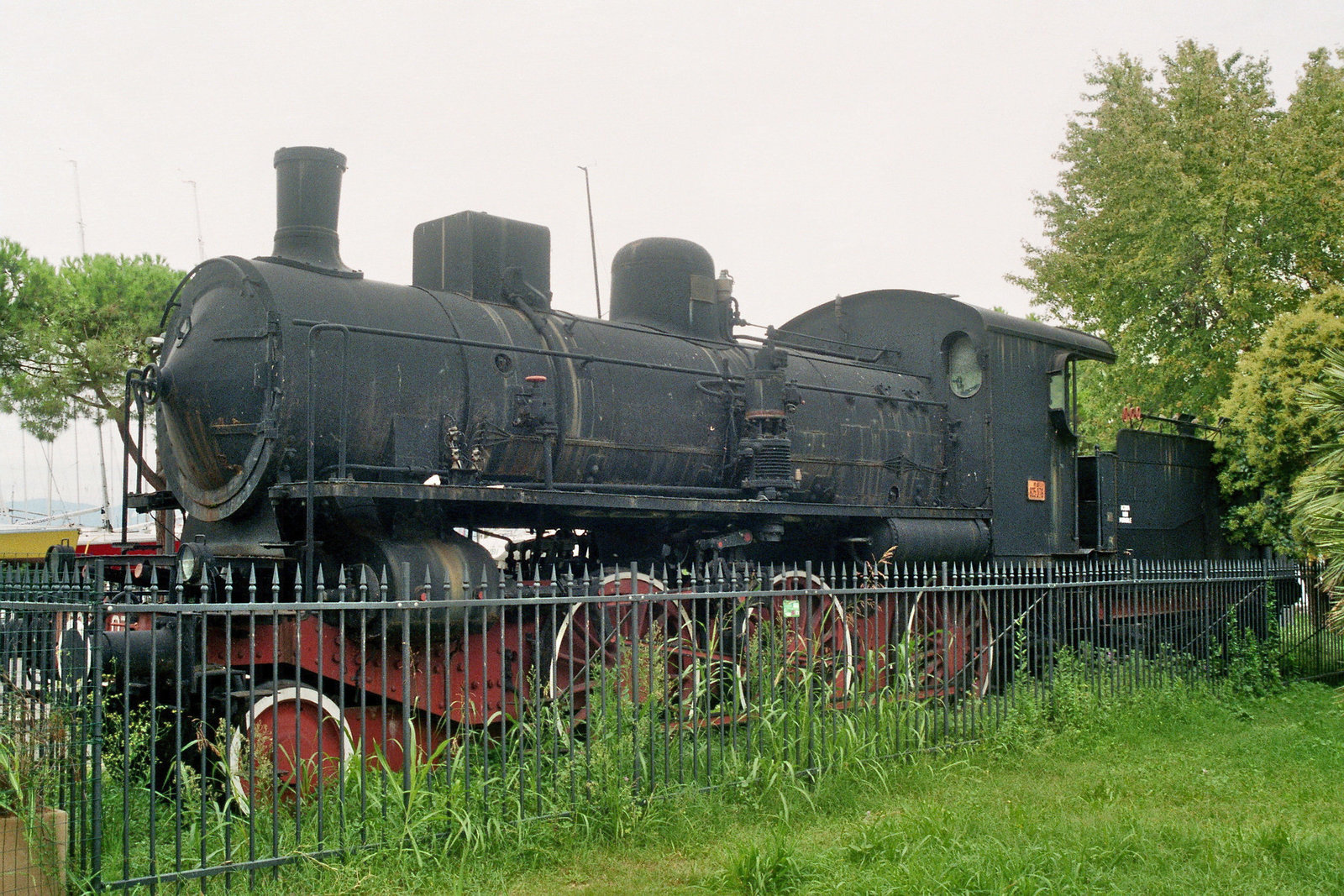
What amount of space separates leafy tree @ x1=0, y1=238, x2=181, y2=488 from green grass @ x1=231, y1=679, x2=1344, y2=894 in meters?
19.6

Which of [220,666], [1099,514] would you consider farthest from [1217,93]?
[220,666]

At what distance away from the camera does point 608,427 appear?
812 centimetres

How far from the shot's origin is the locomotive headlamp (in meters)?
6.36

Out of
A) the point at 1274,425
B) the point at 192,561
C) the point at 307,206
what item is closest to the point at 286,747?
the point at 192,561

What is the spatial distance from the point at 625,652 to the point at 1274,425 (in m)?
8.90

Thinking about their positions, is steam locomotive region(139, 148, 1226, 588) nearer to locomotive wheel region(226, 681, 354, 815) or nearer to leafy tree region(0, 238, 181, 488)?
locomotive wheel region(226, 681, 354, 815)

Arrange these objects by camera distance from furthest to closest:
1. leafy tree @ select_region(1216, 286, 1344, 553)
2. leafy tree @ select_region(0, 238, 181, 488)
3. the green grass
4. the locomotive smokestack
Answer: leafy tree @ select_region(0, 238, 181, 488)
leafy tree @ select_region(1216, 286, 1344, 553)
the locomotive smokestack
the green grass

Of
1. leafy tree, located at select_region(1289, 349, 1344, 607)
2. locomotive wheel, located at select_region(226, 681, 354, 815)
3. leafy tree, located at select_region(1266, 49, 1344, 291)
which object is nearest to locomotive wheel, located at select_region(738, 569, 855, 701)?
locomotive wheel, located at select_region(226, 681, 354, 815)

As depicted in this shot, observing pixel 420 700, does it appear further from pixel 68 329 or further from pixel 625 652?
pixel 68 329

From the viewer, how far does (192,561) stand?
6.47 meters

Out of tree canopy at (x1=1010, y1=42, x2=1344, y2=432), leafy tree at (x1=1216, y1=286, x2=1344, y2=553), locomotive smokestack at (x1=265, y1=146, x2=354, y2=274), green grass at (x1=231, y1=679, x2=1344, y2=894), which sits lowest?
green grass at (x1=231, y1=679, x2=1344, y2=894)

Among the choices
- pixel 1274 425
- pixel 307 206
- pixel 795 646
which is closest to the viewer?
pixel 307 206

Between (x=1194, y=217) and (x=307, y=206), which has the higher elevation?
(x=1194, y=217)

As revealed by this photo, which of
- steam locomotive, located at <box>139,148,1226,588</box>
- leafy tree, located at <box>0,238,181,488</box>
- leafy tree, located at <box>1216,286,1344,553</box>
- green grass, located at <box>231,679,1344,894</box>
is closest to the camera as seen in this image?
green grass, located at <box>231,679,1344,894</box>
